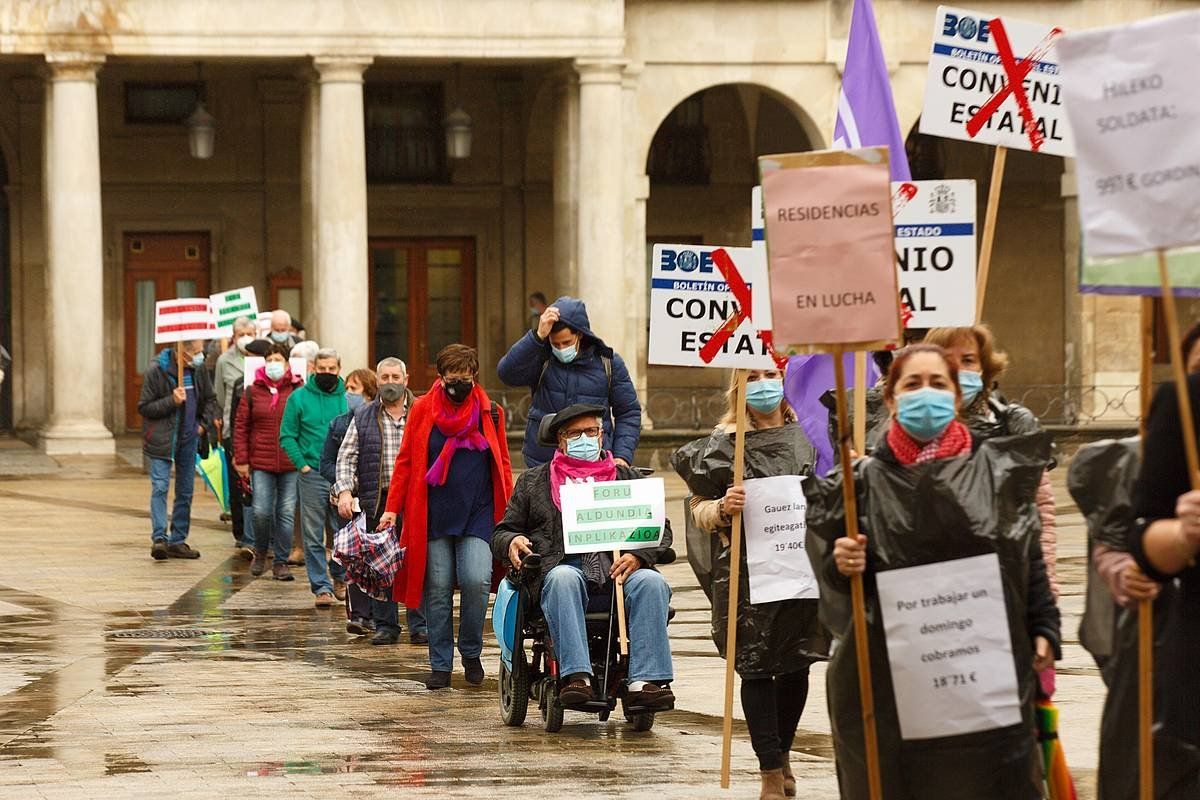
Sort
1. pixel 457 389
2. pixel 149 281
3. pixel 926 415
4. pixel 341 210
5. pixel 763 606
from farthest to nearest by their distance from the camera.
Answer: pixel 149 281
pixel 341 210
pixel 457 389
pixel 763 606
pixel 926 415

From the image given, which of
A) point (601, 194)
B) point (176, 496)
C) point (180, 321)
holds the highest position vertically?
point (601, 194)

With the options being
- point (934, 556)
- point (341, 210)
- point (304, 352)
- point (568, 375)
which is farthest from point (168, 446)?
point (934, 556)

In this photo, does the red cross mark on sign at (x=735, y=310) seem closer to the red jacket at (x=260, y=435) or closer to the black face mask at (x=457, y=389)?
the black face mask at (x=457, y=389)

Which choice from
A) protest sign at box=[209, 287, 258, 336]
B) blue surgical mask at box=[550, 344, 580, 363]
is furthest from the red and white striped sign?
blue surgical mask at box=[550, 344, 580, 363]

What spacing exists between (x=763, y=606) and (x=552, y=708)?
1.71 metres

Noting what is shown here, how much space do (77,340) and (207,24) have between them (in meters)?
4.05

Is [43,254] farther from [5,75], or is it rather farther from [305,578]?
[305,578]

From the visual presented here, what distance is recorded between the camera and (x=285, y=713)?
1102 centimetres

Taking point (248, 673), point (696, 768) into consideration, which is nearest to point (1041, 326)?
point (248, 673)

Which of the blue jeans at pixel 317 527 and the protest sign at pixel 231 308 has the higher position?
the protest sign at pixel 231 308

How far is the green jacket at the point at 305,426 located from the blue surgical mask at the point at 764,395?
24.3ft

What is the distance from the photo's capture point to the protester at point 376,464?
14.1 m

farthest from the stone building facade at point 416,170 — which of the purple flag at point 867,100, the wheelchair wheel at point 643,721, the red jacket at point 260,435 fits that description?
the wheelchair wheel at point 643,721

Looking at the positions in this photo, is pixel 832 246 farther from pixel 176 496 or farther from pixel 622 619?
pixel 176 496
